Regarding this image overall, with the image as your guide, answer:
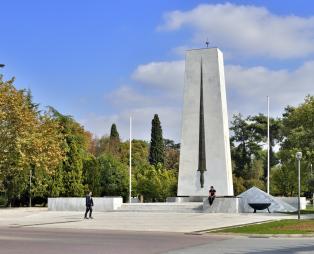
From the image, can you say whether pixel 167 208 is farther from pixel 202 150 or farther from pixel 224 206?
pixel 202 150

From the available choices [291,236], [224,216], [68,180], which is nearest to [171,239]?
[291,236]

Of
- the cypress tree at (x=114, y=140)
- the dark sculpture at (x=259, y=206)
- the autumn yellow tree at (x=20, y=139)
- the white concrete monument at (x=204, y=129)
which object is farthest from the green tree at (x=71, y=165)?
the cypress tree at (x=114, y=140)

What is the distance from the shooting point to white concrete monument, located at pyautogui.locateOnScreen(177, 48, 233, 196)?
44.7 m

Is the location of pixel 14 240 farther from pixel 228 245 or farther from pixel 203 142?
pixel 203 142

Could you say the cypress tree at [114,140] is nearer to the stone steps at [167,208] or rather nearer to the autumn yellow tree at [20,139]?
the autumn yellow tree at [20,139]

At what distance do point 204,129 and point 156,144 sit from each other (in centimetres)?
3317

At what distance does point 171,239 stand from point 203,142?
952 inches

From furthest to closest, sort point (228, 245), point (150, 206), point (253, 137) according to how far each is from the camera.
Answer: point (253, 137) → point (150, 206) → point (228, 245)

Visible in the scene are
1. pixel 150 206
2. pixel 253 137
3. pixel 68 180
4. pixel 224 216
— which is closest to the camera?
pixel 224 216

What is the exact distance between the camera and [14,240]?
20609mm

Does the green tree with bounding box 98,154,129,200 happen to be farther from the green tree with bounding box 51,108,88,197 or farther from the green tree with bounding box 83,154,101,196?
the green tree with bounding box 51,108,88,197

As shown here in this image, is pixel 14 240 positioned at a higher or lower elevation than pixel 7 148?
lower

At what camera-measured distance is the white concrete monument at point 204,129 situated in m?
44.7

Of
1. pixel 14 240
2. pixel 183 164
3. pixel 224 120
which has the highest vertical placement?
pixel 224 120
